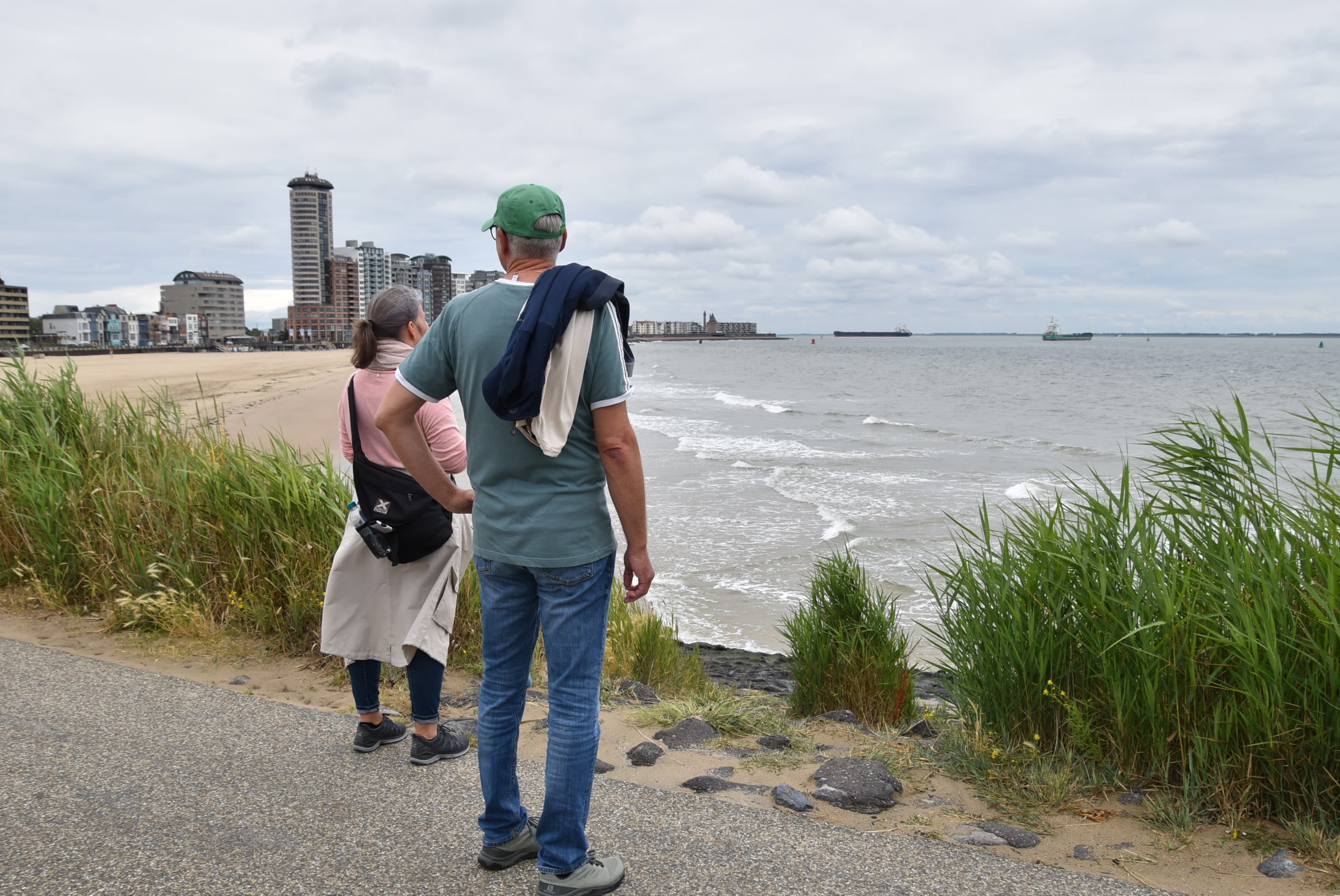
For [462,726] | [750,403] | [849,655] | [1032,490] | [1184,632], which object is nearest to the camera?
[1184,632]

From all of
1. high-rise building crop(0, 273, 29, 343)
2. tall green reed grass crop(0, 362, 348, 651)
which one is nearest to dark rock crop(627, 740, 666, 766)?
tall green reed grass crop(0, 362, 348, 651)

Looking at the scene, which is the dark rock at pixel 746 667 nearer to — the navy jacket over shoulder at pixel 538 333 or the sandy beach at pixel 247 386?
the sandy beach at pixel 247 386

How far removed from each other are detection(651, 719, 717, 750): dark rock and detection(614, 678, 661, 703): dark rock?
0.57 m

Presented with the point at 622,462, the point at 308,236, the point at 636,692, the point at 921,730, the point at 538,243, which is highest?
the point at 308,236

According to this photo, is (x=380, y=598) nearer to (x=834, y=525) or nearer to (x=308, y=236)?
(x=834, y=525)

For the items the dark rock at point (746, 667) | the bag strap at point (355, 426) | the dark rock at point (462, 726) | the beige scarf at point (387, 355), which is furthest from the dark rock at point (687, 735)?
the dark rock at point (746, 667)

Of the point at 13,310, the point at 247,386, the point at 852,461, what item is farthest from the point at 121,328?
the point at 852,461

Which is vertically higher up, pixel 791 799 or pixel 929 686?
pixel 791 799

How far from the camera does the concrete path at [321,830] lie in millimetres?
2574

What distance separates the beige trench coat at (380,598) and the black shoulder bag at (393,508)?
116 millimetres

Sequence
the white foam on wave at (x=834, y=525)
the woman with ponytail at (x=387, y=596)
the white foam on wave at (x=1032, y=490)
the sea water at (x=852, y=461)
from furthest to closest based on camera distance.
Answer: the white foam on wave at (x=1032, y=490) < the white foam on wave at (x=834, y=525) < the sea water at (x=852, y=461) < the woman with ponytail at (x=387, y=596)

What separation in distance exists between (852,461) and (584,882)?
17.7 metres

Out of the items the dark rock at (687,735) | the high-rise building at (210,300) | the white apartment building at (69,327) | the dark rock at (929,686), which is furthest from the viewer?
the high-rise building at (210,300)

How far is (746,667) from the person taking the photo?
296 inches
